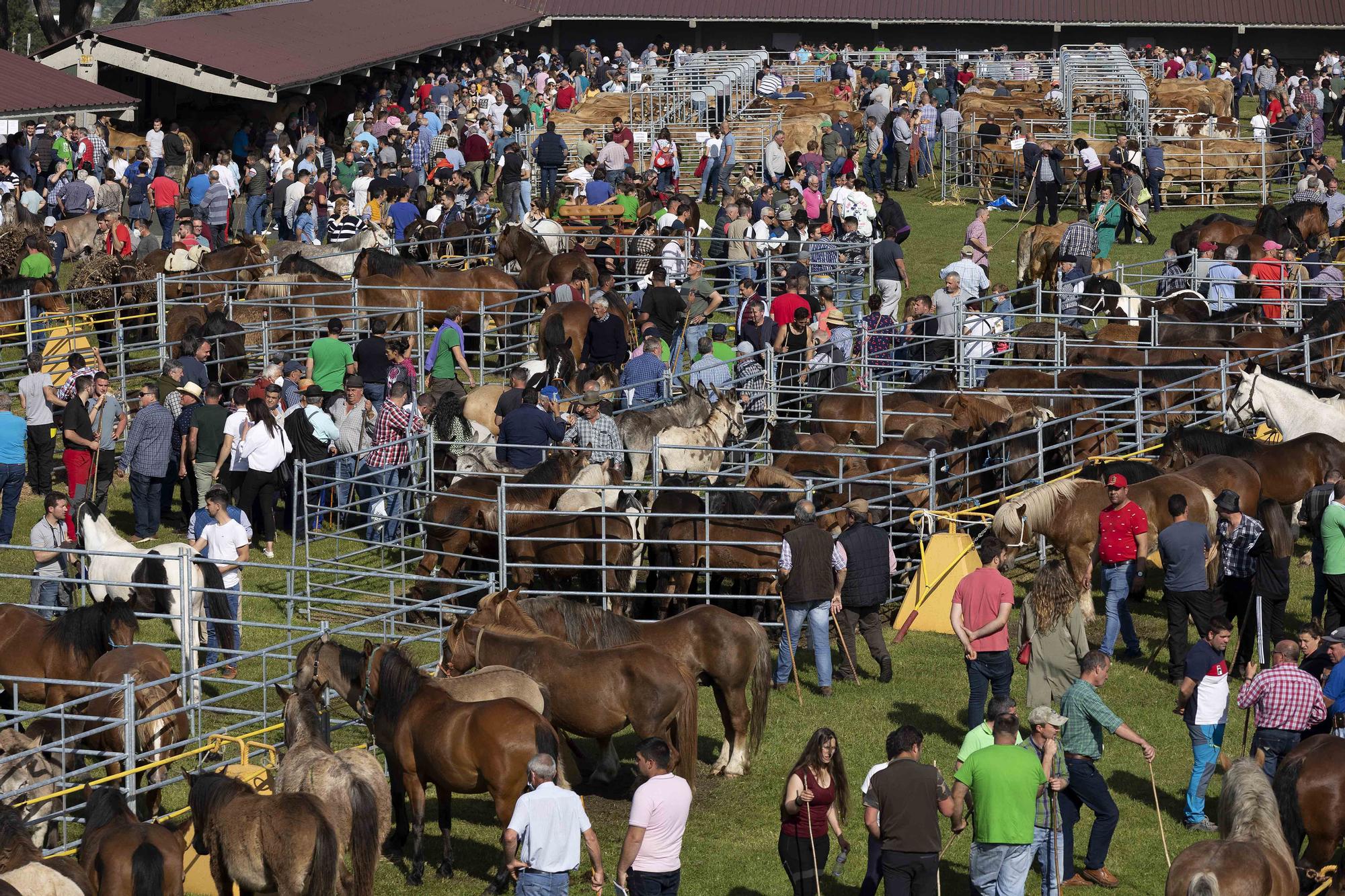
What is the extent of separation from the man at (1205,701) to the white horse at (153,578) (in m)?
7.25

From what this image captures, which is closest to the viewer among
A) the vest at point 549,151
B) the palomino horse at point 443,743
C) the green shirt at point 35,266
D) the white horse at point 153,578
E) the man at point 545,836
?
the man at point 545,836

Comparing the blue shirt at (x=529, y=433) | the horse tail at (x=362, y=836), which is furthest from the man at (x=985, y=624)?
the blue shirt at (x=529, y=433)

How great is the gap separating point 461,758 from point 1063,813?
12.1 ft

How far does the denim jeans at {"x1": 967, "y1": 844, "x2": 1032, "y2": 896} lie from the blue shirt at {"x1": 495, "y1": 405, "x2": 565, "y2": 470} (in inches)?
320

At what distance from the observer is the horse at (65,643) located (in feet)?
42.7

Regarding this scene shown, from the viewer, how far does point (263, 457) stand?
675 inches

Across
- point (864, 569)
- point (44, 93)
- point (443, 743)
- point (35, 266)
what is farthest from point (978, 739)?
point (44, 93)

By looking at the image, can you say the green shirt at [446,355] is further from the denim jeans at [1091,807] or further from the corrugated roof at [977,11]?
the corrugated roof at [977,11]

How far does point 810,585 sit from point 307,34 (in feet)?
91.0

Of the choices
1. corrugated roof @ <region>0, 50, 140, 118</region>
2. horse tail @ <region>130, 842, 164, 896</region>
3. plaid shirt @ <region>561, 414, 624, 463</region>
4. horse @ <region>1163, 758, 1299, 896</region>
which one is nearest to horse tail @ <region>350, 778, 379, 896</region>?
horse tail @ <region>130, 842, 164, 896</region>

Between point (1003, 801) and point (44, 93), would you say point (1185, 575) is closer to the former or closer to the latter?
point (1003, 801)

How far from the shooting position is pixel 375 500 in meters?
17.8

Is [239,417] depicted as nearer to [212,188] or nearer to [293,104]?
[212,188]

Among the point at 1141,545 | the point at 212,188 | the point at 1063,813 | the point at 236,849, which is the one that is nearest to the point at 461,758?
the point at 236,849
